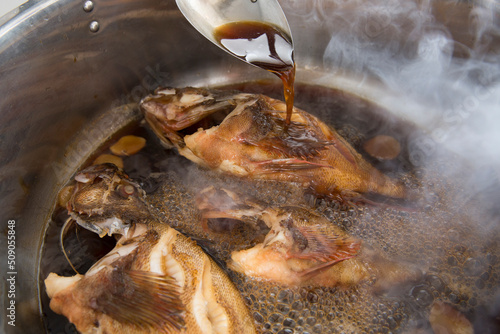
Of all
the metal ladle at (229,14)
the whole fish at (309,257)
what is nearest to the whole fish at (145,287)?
the whole fish at (309,257)

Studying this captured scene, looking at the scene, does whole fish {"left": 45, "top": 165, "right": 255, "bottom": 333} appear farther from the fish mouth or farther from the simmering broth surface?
the simmering broth surface

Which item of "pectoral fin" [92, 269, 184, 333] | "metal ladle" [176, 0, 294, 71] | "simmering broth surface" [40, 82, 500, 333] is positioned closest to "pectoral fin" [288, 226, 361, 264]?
"simmering broth surface" [40, 82, 500, 333]

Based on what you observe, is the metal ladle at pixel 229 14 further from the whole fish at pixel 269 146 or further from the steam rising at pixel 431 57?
the steam rising at pixel 431 57

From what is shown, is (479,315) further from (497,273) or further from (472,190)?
(472,190)

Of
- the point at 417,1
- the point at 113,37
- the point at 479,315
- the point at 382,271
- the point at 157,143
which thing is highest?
the point at 113,37

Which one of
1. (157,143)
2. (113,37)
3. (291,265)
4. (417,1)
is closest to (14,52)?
(113,37)

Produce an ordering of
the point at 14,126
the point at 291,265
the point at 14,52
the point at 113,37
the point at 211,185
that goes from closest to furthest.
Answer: the point at 291,265
the point at 14,52
the point at 14,126
the point at 211,185
the point at 113,37
